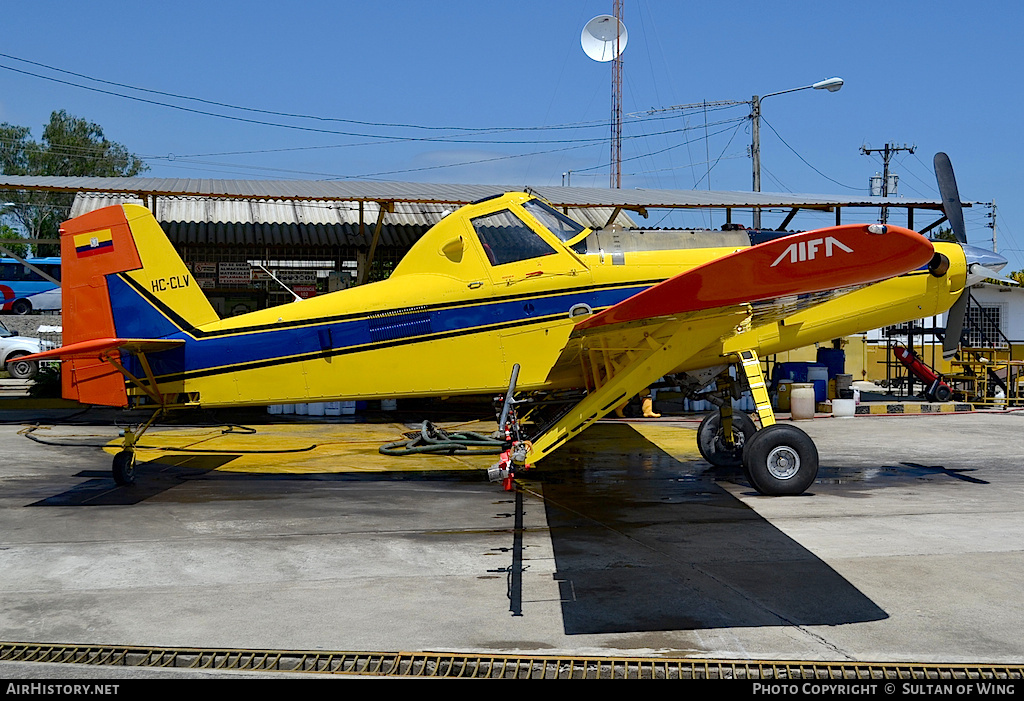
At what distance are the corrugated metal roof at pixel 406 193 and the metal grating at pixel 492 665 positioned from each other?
12.8 metres

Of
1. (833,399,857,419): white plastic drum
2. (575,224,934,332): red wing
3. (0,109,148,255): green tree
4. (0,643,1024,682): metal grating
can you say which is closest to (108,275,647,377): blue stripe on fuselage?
(575,224,934,332): red wing

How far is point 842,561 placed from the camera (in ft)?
22.6

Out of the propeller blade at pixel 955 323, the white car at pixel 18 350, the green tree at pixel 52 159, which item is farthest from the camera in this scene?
the green tree at pixel 52 159

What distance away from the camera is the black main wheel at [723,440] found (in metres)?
11.8

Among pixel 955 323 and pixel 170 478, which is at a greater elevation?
pixel 955 323

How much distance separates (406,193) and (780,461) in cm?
1209

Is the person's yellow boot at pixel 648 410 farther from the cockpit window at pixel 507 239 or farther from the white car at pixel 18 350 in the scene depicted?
the white car at pixel 18 350

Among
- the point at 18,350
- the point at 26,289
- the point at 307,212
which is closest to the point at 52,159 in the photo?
the point at 26,289

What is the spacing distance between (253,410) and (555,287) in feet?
43.9

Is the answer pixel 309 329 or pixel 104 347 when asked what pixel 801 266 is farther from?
pixel 104 347

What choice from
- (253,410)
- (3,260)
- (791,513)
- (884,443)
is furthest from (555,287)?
(3,260)

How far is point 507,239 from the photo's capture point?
385 inches

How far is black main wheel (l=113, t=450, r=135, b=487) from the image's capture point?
10320 mm

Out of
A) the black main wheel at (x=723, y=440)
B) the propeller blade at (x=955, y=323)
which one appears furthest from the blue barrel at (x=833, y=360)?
the propeller blade at (x=955, y=323)
